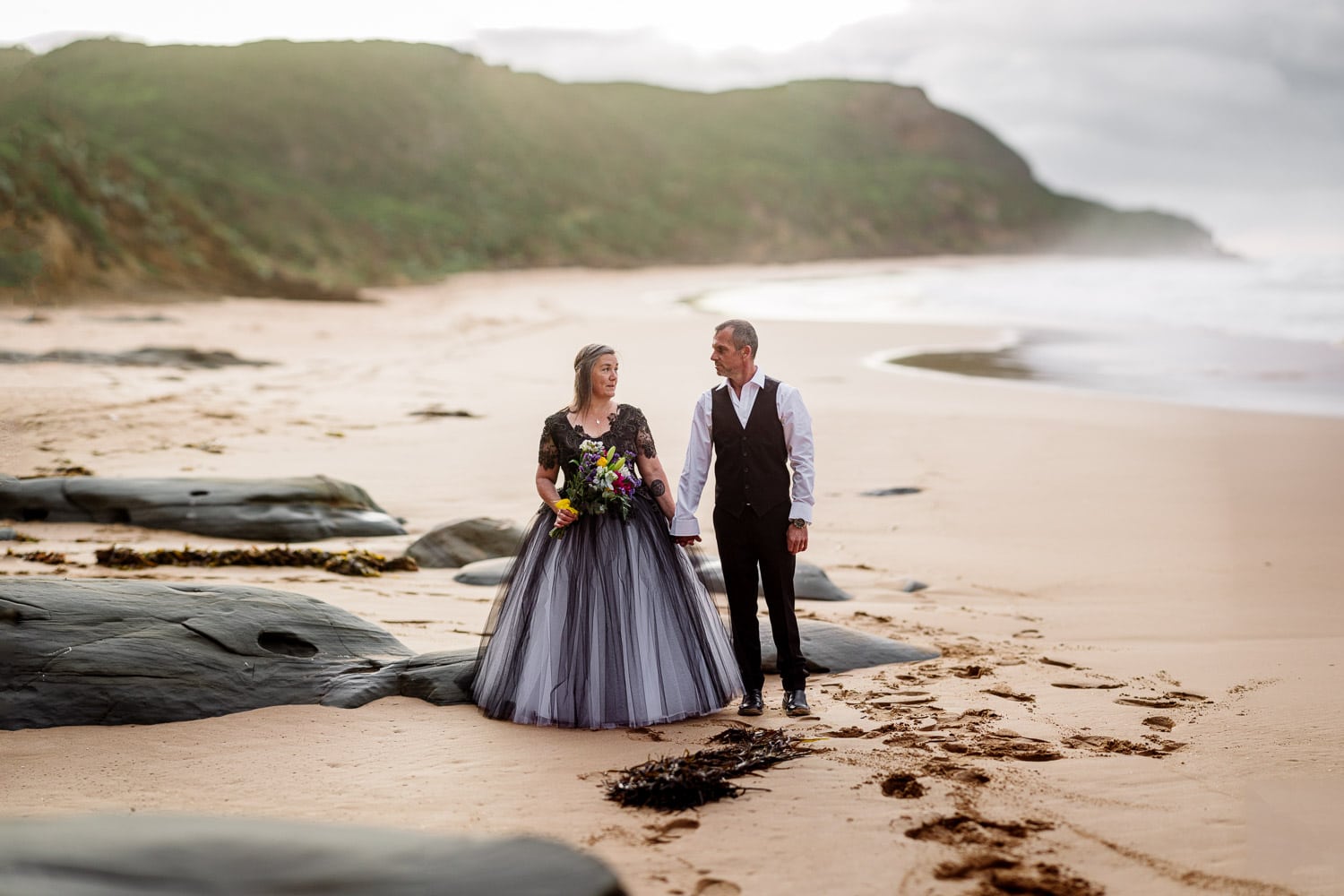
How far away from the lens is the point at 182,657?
5289 millimetres

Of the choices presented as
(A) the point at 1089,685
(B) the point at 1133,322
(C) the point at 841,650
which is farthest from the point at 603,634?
(B) the point at 1133,322

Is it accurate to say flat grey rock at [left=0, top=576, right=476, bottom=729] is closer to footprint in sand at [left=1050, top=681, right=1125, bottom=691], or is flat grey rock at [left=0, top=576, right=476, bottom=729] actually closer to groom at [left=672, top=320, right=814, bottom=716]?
groom at [left=672, top=320, right=814, bottom=716]

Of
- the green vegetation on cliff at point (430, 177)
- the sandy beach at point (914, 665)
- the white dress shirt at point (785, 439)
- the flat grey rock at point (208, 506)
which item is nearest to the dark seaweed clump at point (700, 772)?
the sandy beach at point (914, 665)

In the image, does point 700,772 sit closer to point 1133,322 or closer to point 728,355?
point 728,355

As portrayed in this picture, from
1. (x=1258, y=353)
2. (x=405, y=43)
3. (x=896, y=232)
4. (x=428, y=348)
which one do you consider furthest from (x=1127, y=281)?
(x=405, y=43)

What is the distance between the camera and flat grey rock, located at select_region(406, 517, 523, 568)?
8570mm

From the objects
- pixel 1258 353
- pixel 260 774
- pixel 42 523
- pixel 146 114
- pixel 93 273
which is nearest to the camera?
pixel 260 774

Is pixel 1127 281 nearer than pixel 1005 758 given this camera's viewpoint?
No

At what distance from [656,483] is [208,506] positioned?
16.6ft

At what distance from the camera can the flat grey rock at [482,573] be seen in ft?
26.3

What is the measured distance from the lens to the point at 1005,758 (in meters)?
4.68

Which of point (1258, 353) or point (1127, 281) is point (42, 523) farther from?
point (1127, 281)

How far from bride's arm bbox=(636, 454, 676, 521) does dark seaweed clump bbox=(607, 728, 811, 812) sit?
3.64 feet

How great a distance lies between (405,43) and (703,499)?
8332cm
